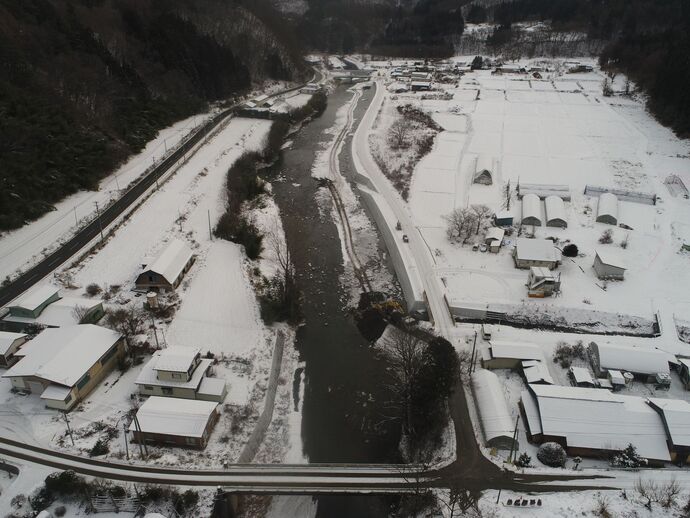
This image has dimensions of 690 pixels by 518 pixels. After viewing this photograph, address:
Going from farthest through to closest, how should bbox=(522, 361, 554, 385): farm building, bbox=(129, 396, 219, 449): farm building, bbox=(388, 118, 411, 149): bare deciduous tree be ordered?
bbox=(388, 118, 411, 149): bare deciduous tree, bbox=(522, 361, 554, 385): farm building, bbox=(129, 396, 219, 449): farm building

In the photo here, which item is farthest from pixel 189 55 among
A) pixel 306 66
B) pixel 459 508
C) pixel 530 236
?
pixel 459 508

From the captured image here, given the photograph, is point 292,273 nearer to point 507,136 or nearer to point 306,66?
point 507,136

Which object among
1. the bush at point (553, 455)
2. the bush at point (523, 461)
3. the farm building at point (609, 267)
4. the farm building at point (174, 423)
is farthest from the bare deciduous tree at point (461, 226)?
the farm building at point (174, 423)

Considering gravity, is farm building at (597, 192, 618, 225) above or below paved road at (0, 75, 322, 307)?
below

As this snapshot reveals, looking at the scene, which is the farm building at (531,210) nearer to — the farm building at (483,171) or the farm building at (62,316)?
the farm building at (483,171)

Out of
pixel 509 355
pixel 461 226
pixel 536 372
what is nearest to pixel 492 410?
pixel 536 372

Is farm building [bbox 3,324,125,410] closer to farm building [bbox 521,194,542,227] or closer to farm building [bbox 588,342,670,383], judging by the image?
farm building [bbox 588,342,670,383]

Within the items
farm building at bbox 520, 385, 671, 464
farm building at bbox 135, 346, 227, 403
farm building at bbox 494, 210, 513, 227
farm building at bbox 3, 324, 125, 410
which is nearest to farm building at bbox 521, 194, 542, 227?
farm building at bbox 494, 210, 513, 227
